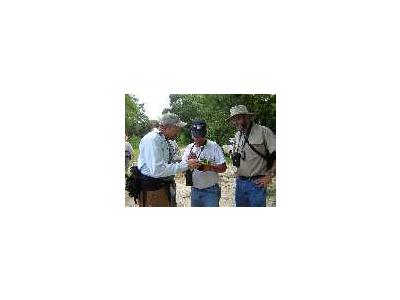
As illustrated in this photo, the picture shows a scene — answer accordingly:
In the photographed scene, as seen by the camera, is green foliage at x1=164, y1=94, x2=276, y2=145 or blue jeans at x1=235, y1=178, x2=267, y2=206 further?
blue jeans at x1=235, y1=178, x2=267, y2=206

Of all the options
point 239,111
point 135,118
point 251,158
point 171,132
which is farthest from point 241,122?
point 135,118

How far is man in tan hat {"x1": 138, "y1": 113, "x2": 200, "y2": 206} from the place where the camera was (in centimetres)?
603

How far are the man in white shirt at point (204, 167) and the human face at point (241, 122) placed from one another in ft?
0.94

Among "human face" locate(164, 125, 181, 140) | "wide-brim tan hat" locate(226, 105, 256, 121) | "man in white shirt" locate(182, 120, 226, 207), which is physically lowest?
"man in white shirt" locate(182, 120, 226, 207)

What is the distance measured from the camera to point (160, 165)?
6.03 m

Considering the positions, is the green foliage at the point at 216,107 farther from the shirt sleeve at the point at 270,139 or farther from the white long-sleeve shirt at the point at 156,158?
the white long-sleeve shirt at the point at 156,158

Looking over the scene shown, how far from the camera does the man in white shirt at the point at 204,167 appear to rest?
19.9ft

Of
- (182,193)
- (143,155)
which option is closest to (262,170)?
(182,193)

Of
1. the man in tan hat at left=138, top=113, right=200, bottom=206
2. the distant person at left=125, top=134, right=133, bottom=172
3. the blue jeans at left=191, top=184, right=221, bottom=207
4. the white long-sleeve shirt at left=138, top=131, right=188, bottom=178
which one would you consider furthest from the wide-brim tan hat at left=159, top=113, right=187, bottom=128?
the blue jeans at left=191, top=184, right=221, bottom=207

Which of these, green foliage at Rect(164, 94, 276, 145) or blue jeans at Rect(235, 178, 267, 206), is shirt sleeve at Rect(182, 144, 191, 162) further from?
blue jeans at Rect(235, 178, 267, 206)

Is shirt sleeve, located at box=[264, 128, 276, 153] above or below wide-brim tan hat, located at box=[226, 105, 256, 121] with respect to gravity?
below

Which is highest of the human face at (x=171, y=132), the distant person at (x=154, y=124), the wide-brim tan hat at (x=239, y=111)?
the wide-brim tan hat at (x=239, y=111)

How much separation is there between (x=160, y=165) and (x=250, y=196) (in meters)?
0.98

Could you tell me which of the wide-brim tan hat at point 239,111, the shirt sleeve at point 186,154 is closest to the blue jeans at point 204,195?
the shirt sleeve at point 186,154
